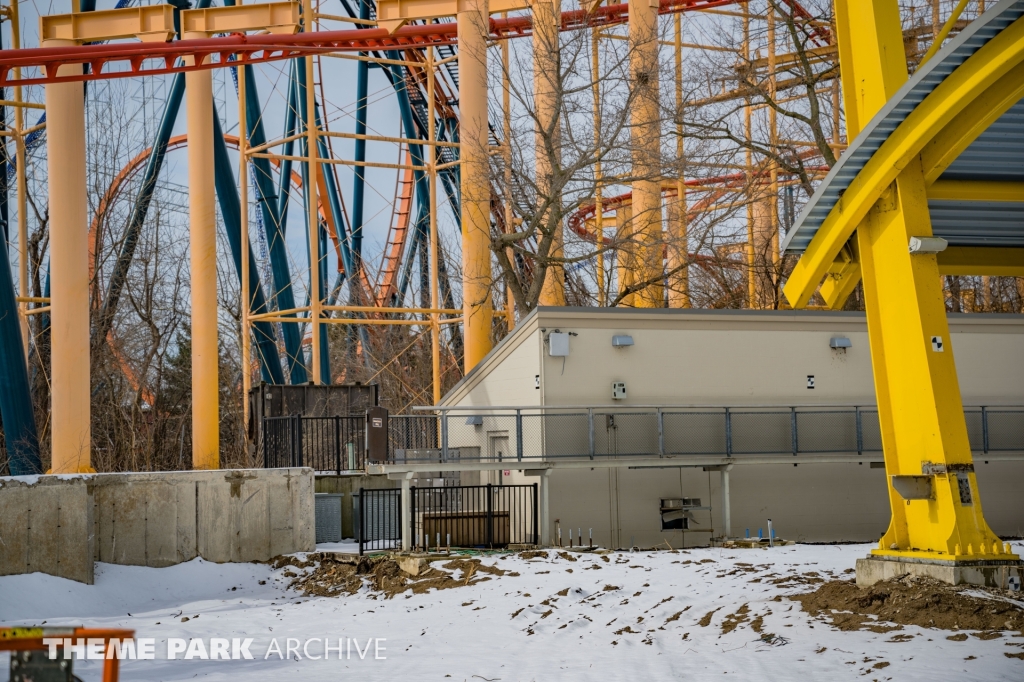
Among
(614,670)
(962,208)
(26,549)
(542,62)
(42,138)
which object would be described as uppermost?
(42,138)

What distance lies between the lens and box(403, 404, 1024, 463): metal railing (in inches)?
816

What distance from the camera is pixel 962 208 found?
1297 cm

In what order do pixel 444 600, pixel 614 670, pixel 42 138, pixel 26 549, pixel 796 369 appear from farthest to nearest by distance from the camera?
1. pixel 42 138
2. pixel 796 369
3. pixel 26 549
4. pixel 444 600
5. pixel 614 670

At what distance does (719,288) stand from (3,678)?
35.0 m

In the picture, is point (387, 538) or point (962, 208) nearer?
point (962, 208)

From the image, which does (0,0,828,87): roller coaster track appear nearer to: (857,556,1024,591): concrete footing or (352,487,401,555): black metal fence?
(352,487,401,555): black metal fence

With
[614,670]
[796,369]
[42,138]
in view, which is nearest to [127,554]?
[614,670]

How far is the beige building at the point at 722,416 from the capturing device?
69.1 feet

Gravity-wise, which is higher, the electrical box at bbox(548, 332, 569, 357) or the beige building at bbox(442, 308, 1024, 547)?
the electrical box at bbox(548, 332, 569, 357)

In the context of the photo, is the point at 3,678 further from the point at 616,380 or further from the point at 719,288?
the point at 719,288

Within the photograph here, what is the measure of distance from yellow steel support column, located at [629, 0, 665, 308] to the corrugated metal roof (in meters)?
13.6

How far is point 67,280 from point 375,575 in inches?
517

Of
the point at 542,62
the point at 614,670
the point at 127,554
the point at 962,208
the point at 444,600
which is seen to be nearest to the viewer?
the point at 614,670

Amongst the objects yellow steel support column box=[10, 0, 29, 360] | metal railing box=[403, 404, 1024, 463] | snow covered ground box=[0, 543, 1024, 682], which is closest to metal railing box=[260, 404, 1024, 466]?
metal railing box=[403, 404, 1024, 463]
